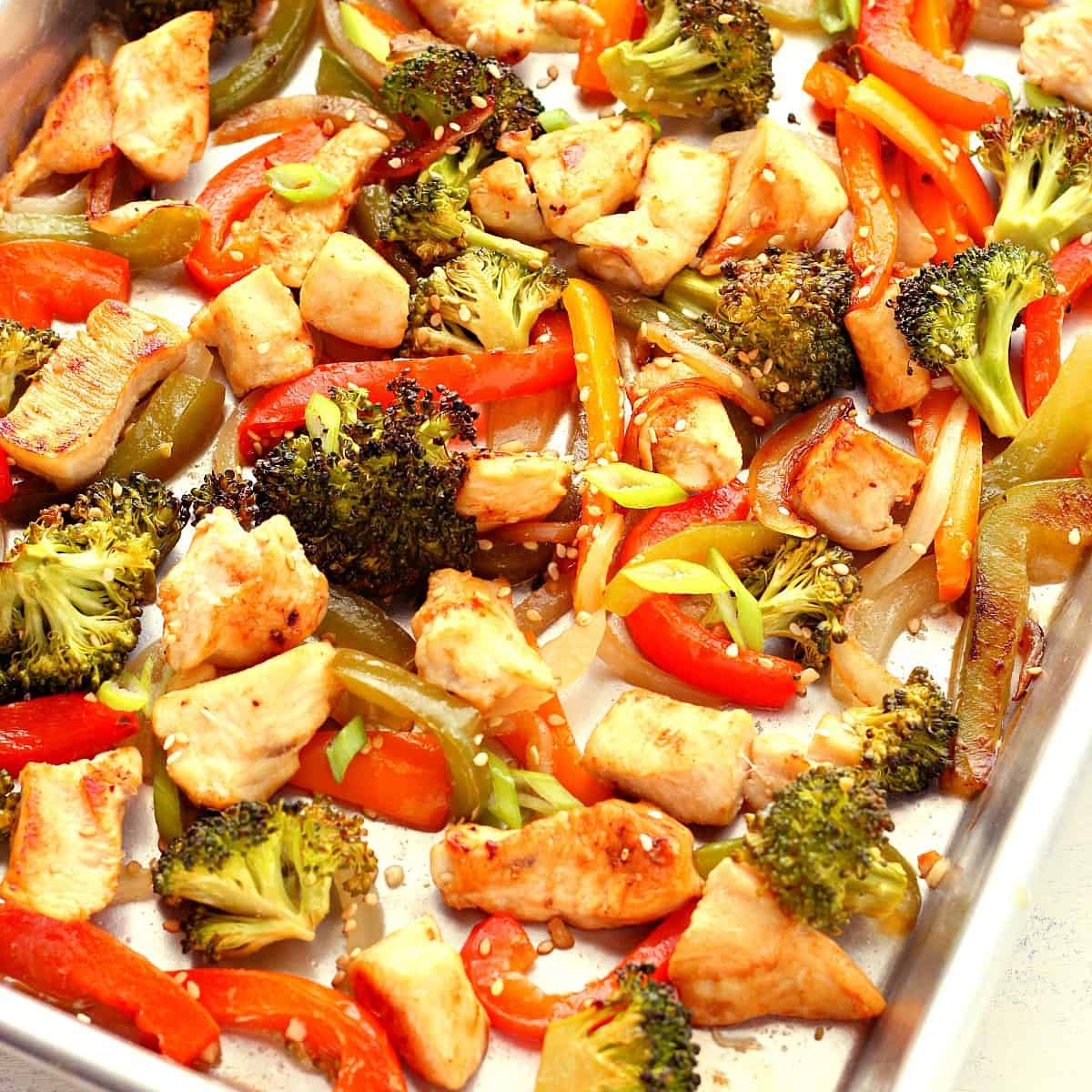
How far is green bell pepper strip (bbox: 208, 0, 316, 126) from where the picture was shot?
4008mm

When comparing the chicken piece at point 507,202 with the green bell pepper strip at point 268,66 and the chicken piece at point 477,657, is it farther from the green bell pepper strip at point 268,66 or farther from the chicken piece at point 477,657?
the chicken piece at point 477,657

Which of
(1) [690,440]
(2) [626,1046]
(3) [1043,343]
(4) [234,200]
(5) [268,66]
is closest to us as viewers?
(2) [626,1046]

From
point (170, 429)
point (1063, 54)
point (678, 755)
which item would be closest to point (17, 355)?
point (170, 429)

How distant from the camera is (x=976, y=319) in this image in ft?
11.2

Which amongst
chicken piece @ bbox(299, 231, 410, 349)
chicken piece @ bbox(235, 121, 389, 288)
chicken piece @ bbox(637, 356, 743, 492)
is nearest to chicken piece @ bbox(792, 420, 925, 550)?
chicken piece @ bbox(637, 356, 743, 492)

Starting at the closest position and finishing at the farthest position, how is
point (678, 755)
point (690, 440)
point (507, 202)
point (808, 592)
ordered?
point (678, 755), point (808, 592), point (690, 440), point (507, 202)

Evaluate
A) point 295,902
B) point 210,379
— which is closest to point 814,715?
point 295,902

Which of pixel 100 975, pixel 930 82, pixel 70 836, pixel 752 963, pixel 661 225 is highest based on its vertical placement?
pixel 930 82

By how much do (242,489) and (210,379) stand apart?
0.44 metres

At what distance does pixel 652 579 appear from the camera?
10.0 feet

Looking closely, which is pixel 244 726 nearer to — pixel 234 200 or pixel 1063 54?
pixel 234 200

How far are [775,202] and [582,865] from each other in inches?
71.8

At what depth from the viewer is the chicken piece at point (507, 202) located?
3648 millimetres

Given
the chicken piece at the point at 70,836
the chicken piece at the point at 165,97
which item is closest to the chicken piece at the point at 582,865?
the chicken piece at the point at 70,836
